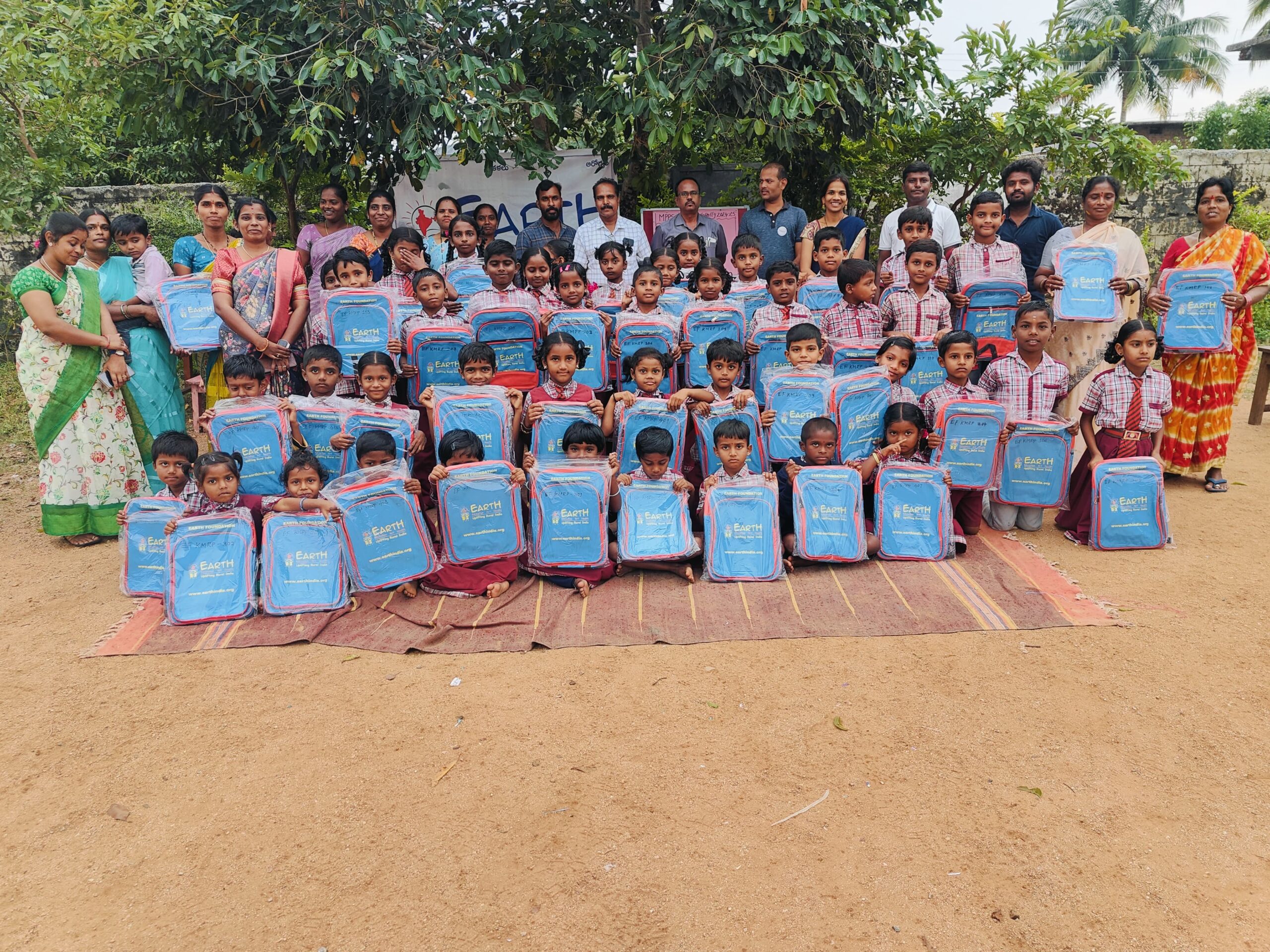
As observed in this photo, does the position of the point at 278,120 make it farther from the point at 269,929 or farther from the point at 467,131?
the point at 269,929

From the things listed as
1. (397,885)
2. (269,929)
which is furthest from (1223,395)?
(269,929)

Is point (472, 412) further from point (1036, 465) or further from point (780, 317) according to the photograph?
point (1036, 465)

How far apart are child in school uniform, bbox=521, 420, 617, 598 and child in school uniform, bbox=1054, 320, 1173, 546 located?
8.64 ft

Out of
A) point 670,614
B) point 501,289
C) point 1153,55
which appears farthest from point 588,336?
point 1153,55

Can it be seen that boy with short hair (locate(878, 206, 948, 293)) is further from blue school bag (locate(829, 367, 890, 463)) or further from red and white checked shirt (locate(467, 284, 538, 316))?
red and white checked shirt (locate(467, 284, 538, 316))

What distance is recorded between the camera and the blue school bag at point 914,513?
4578 millimetres

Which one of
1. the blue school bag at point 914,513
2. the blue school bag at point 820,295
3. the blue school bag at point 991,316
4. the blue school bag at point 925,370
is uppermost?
the blue school bag at point 820,295

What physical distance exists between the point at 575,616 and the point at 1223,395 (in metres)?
4.40

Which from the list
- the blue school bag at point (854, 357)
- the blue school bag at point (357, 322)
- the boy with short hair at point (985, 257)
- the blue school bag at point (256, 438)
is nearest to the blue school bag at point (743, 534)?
the blue school bag at point (854, 357)

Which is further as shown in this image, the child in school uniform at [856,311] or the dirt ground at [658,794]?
the child in school uniform at [856,311]

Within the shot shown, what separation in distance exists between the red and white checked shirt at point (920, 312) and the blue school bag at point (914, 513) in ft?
3.16

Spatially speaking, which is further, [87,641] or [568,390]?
[568,390]

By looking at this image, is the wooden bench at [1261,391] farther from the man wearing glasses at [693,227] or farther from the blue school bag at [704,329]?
the blue school bag at [704,329]

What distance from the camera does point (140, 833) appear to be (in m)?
2.80
